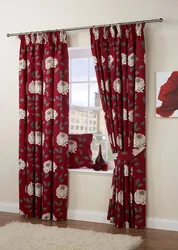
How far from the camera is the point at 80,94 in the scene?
15.0 feet

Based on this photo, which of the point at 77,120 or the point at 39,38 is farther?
the point at 77,120

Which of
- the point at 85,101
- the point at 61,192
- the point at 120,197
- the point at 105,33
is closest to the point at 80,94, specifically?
the point at 85,101

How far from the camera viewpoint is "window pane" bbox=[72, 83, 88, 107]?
4.55m

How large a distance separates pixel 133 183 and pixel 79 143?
0.92m

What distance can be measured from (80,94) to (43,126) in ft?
2.35

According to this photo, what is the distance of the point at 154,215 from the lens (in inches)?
153

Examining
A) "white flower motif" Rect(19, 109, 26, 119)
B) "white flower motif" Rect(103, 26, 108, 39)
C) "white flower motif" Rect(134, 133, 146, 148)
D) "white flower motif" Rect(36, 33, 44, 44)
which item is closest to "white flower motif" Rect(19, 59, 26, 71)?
"white flower motif" Rect(36, 33, 44, 44)

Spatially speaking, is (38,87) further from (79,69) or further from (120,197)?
(120,197)

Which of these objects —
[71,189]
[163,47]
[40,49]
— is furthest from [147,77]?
[71,189]

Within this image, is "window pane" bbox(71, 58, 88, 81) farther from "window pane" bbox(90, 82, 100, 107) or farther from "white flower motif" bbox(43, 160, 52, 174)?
"white flower motif" bbox(43, 160, 52, 174)

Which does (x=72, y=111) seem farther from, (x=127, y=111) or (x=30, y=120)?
(x=127, y=111)

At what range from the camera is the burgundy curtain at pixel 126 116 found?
3838 millimetres

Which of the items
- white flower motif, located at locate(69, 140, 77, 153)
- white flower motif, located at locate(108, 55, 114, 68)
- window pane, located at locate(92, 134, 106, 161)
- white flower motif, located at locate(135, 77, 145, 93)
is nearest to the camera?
white flower motif, located at locate(135, 77, 145, 93)

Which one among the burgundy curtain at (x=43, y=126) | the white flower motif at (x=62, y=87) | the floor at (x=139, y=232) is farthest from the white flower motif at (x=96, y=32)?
the floor at (x=139, y=232)
